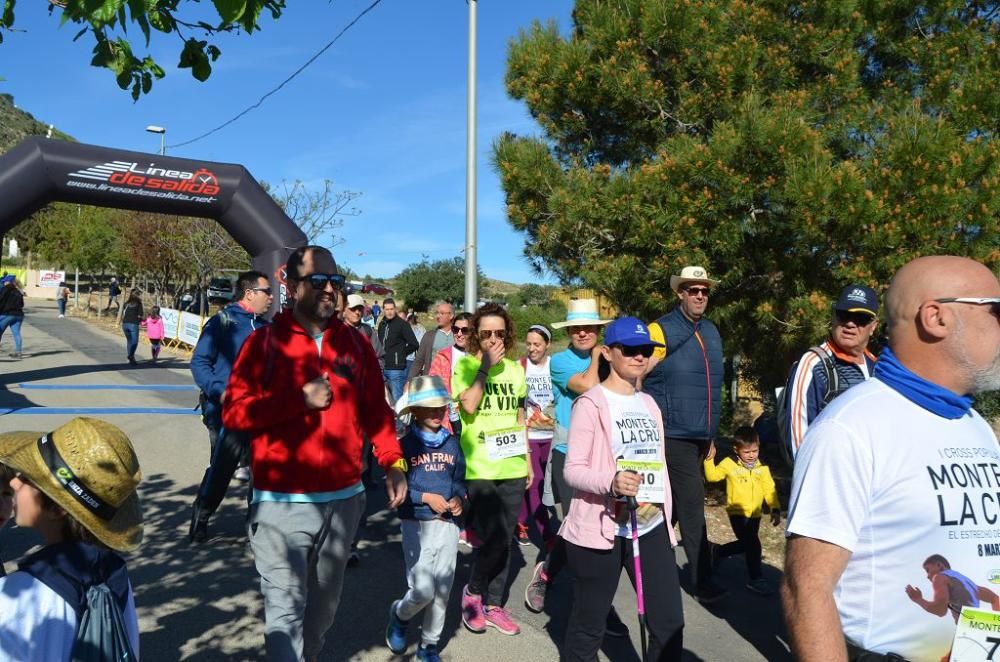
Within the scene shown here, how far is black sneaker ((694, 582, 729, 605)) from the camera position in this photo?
4.74 meters

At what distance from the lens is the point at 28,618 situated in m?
1.62

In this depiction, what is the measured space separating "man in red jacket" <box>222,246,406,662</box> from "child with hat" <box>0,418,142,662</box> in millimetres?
942

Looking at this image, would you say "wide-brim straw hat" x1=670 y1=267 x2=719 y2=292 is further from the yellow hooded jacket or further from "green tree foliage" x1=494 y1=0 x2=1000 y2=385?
"green tree foliage" x1=494 y1=0 x2=1000 y2=385

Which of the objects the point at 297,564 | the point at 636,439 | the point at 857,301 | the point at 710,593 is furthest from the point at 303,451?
the point at 710,593

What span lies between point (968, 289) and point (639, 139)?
21.2 feet

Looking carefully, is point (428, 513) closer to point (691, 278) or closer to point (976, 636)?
point (691, 278)

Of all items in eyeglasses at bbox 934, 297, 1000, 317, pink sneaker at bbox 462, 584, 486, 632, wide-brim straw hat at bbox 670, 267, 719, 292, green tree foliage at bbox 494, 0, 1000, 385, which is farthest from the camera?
green tree foliage at bbox 494, 0, 1000, 385

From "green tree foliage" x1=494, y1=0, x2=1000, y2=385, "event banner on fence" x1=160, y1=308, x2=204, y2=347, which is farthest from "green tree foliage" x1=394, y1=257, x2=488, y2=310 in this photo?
"green tree foliage" x1=494, y1=0, x2=1000, y2=385

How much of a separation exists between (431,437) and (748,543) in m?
2.55

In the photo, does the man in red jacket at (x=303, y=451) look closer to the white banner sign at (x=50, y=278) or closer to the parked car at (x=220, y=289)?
the parked car at (x=220, y=289)

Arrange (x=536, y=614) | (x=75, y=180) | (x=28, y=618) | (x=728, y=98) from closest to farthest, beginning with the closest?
(x=28, y=618) → (x=536, y=614) → (x=728, y=98) → (x=75, y=180)

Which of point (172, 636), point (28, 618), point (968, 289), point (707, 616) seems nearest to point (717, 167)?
point (707, 616)

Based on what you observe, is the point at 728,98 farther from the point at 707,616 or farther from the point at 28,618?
the point at 28,618

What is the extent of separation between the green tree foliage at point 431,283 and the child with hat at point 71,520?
54309 millimetres
